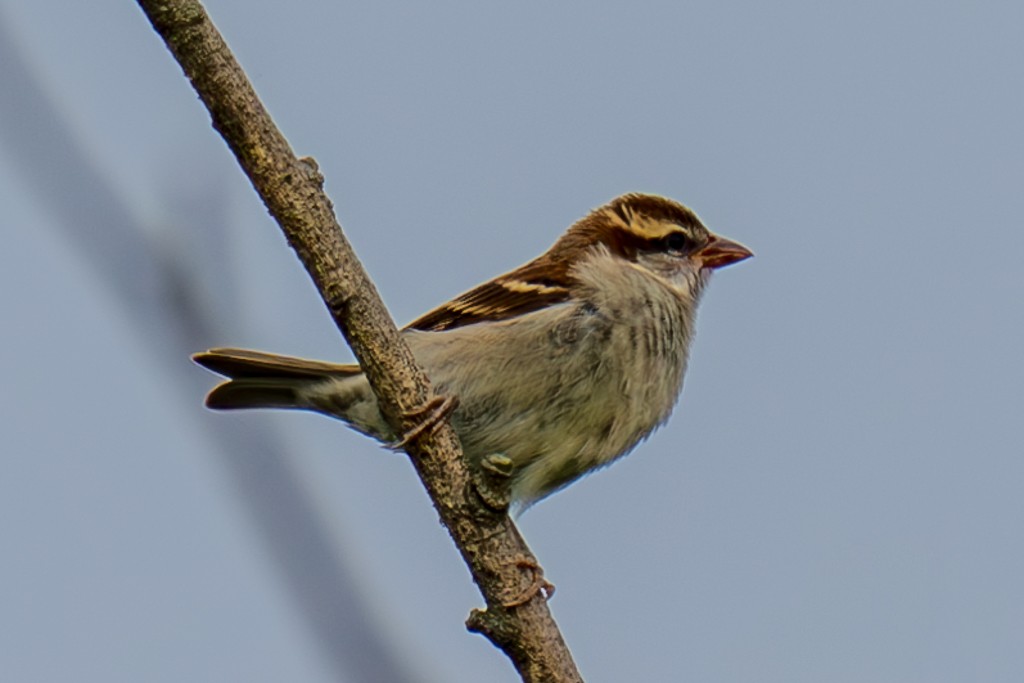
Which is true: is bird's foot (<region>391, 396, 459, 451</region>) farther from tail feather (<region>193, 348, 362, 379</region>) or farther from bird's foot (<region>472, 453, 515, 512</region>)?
tail feather (<region>193, 348, 362, 379</region>)

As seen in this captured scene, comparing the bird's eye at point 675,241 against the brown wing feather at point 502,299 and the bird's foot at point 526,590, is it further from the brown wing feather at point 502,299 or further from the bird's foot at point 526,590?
the bird's foot at point 526,590

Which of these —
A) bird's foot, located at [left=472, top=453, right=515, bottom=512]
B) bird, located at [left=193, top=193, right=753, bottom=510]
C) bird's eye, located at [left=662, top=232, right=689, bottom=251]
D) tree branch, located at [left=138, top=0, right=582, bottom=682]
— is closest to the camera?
tree branch, located at [left=138, top=0, right=582, bottom=682]

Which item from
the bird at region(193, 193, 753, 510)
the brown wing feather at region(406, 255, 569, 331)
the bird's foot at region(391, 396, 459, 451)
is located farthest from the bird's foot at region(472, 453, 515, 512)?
the brown wing feather at region(406, 255, 569, 331)

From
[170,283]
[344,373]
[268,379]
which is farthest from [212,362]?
[170,283]

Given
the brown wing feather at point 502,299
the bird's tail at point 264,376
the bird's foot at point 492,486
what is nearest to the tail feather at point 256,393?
the bird's tail at point 264,376

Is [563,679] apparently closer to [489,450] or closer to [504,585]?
[504,585]

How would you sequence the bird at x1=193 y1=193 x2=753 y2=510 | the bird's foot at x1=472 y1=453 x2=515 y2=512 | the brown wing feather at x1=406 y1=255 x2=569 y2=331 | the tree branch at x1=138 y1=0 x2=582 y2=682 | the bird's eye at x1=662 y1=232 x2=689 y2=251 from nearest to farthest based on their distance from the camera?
the tree branch at x1=138 y1=0 x2=582 y2=682 < the bird's foot at x1=472 y1=453 x2=515 y2=512 < the bird at x1=193 y1=193 x2=753 y2=510 < the brown wing feather at x1=406 y1=255 x2=569 y2=331 < the bird's eye at x1=662 y1=232 x2=689 y2=251

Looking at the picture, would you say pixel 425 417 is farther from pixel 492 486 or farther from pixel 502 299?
pixel 502 299
